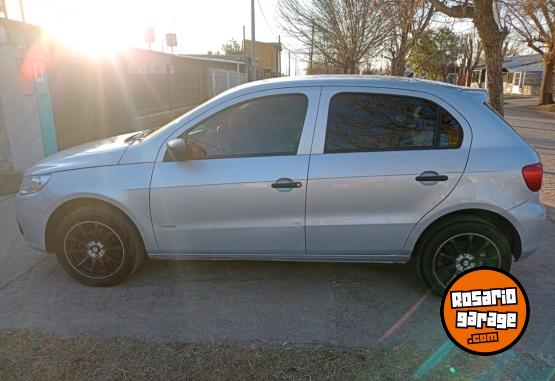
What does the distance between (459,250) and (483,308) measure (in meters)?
1.11

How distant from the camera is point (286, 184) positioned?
316 centimetres

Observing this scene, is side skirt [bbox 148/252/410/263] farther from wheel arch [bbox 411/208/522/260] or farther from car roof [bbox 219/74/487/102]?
car roof [bbox 219/74/487/102]

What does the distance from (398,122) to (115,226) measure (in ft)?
8.00

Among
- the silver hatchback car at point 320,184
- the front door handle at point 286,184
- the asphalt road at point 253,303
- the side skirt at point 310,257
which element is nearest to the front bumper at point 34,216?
the silver hatchback car at point 320,184

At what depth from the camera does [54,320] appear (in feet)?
10.1

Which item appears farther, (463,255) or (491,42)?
(491,42)

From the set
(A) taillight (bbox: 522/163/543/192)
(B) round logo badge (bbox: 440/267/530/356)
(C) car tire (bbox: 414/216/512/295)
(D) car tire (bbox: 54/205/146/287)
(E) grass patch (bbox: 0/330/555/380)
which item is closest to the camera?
(B) round logo badge (bbox: 440/267/530/356)

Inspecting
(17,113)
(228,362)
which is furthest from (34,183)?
(17,113)

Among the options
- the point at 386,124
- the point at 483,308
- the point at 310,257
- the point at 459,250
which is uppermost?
the point at 386,124

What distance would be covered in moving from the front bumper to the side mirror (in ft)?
3.84

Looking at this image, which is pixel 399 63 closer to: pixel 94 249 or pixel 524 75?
pixel 94 249

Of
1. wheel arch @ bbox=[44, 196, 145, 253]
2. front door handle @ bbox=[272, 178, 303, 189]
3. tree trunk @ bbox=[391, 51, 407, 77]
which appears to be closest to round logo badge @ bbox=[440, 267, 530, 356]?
front door handle @ bbox=[272, 178, 303, 189]

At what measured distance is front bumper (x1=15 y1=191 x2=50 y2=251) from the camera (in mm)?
3461

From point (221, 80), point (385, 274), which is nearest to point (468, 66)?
point (221, 80)
